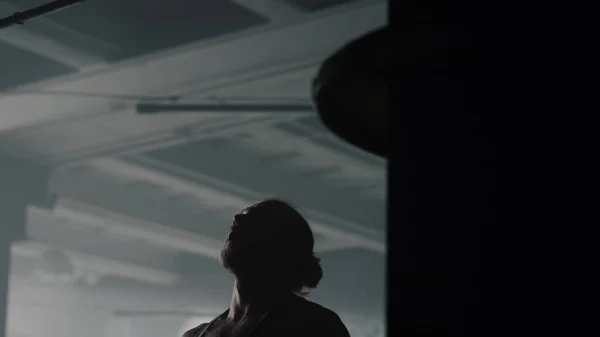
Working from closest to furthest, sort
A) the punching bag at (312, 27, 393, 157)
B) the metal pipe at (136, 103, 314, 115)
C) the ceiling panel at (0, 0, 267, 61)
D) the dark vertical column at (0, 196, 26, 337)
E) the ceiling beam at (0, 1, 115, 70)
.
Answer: the punching bag at (312, 27, 393, 157), the ceiling panel at (0, 0, 267, 61), the metal pipe at (136, 103, 314, 115), the ceiling beam at (0, 1, 115, 70), the dark vertical column at (0, 196, 26, 337)

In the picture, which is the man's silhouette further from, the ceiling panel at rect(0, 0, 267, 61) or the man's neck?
the ceiling panel at rect(0, 0, 267, 61)

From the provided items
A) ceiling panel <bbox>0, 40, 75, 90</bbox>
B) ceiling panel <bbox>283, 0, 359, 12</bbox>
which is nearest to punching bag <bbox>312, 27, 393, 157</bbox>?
ceiling panel <bbox>283, 0, 359, 12</bbox>

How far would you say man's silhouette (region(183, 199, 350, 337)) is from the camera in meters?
2.37

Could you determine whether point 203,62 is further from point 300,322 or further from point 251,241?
point 300,322

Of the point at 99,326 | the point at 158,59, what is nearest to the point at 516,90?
the point at 158,59

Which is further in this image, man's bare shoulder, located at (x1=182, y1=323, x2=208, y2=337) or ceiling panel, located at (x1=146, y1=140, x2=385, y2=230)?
ceiling panel, located at (x1=146, y1=140, x2=385, y2=230)

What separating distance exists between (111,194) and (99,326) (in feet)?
25.8

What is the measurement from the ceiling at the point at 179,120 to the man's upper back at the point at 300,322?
409 centimetres

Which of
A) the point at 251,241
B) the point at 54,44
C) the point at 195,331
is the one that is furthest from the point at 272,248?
the point at 54,44

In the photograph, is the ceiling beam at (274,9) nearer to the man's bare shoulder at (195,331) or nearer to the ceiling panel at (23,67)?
the ceiling panel at (23,67)

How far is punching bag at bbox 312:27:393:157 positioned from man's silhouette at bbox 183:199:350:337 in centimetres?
107

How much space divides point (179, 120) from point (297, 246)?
6544 millimetres

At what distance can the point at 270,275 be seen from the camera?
2439mm

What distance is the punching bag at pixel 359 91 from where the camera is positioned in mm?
1191
